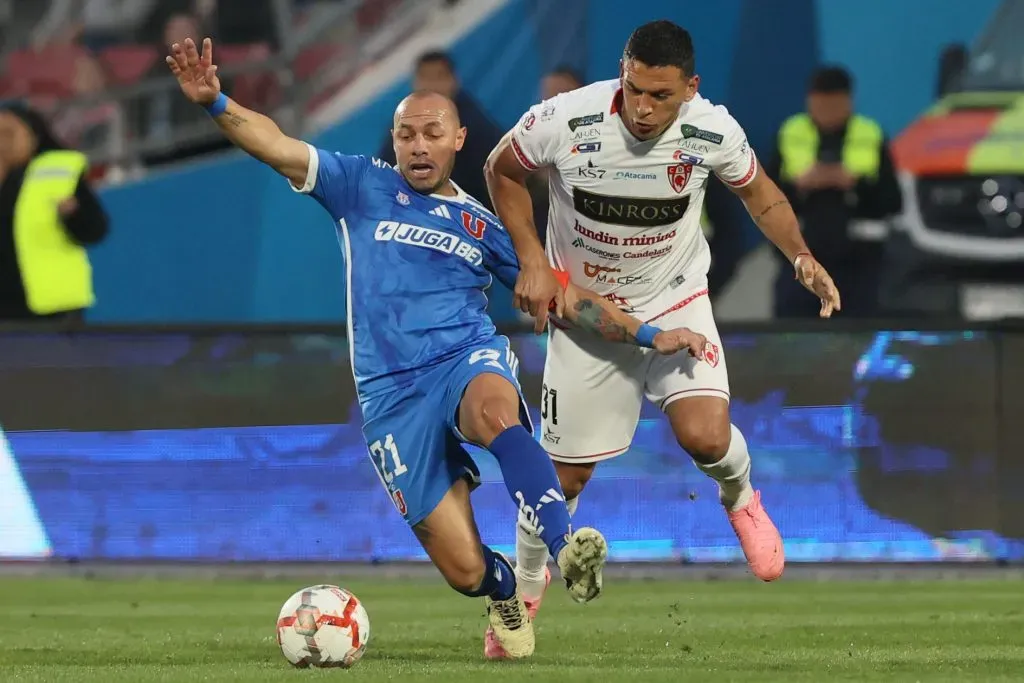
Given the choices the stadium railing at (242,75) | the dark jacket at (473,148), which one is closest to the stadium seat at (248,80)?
the stadium railing at (242,75)

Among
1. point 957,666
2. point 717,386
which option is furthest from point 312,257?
point 957,666

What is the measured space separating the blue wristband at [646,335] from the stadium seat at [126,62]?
8.14 m

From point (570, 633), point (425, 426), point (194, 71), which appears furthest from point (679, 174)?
point (570, 633)

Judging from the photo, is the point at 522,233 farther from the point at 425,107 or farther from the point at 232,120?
the point at 232,120

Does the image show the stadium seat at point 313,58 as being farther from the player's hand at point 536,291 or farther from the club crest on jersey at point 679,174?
the player's hand at point 536,291

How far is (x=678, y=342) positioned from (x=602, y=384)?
458 mm

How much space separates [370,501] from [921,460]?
298 centimetres

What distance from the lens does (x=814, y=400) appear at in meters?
10.3

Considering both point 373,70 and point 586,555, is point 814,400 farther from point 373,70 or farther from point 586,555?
point 373,70

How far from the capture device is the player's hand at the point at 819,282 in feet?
23.6

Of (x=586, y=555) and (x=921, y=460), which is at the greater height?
(x=586, y=555)

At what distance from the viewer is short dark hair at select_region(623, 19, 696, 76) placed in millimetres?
6934

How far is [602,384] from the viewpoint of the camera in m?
7.84

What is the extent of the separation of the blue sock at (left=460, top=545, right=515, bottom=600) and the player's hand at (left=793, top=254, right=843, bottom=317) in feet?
5.04
